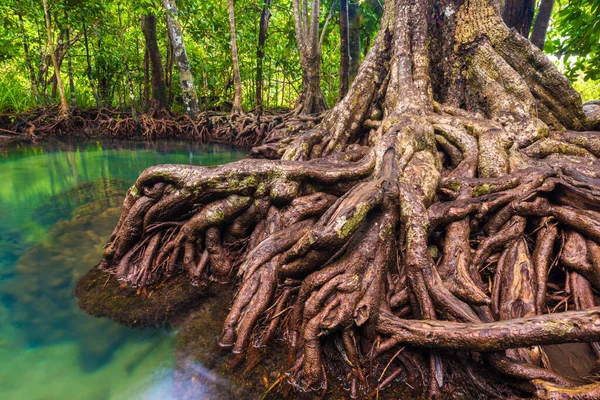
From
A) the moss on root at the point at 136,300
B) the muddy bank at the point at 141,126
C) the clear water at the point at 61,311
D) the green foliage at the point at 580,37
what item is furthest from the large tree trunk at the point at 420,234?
the muddy bank at the point at 141,126

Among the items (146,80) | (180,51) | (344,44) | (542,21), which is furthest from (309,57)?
(146,80)

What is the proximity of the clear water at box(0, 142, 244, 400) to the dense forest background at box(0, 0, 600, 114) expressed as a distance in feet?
21.2

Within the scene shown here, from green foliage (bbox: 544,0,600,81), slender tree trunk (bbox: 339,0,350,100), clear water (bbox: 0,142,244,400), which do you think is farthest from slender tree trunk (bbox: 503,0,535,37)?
clear water (bbox: 0,142,244,400)

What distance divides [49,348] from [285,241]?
6.55ft

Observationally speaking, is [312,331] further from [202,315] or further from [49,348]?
[49,348]

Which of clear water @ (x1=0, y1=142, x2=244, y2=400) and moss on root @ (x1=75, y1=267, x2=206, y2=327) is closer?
clear water @ (x1=0, y1=142, x2=244, y2=400)

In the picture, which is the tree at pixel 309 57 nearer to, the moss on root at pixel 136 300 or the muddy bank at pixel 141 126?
the muddy bank at pixel 141 126

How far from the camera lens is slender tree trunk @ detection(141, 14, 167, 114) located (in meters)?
11.7

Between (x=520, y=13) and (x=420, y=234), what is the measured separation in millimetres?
5806

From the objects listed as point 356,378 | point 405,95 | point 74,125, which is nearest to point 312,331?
point 356,378

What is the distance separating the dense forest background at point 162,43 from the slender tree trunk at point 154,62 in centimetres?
4

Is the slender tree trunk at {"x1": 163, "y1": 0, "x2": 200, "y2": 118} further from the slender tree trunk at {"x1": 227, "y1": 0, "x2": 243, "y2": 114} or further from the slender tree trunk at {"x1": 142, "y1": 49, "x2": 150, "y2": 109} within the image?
the slender tree trunk at {"x1": 142, "y1": 49, "x2": 150, "y2": 109}

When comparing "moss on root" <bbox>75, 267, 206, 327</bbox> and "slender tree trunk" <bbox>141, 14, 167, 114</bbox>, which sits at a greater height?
"slender tree trunk" <bbox>141, 14, 167, 114</bbox>

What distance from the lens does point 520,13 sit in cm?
586
